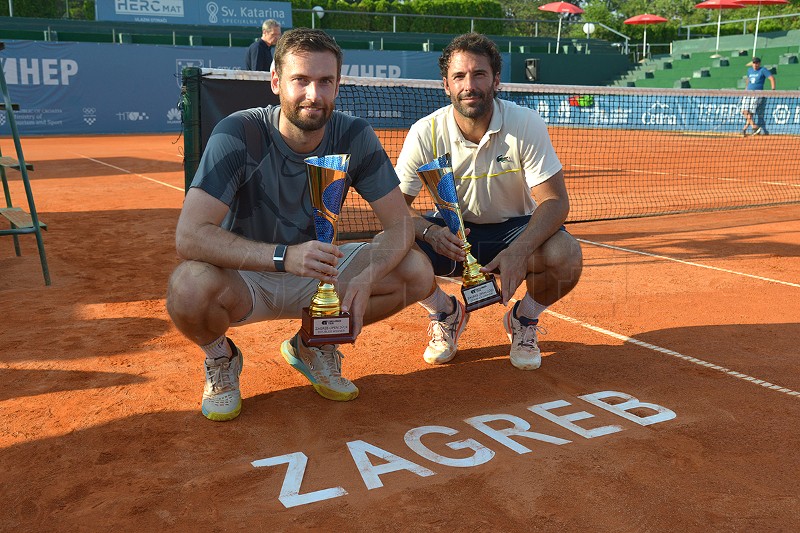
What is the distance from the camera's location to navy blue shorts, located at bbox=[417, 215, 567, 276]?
4.36 m

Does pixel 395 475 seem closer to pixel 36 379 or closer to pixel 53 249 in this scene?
pixel 36 379

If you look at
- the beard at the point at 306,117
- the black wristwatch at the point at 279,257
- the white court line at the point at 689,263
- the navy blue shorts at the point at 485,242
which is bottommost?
the white court line at the point at 689,263

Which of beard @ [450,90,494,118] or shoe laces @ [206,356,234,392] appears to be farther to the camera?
beard @ [450,90,494,118]

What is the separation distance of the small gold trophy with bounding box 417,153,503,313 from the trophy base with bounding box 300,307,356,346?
708 mm

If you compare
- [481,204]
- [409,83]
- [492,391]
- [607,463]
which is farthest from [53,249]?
[607,463]

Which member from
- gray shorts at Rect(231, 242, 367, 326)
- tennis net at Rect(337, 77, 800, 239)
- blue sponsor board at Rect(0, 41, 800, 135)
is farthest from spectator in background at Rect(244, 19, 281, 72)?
blue sponsor board at Rect(0, 41, 800, 135)

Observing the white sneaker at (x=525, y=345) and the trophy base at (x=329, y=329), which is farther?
the white sneaker at (x=525, y=345)

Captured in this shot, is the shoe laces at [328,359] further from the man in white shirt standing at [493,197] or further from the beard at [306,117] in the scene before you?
the beard at [306,117]

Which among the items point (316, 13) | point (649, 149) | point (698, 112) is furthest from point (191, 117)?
point (316, 13)

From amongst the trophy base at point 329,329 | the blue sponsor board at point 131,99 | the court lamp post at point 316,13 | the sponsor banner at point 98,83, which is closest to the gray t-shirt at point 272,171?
the trophy base at point 329,329

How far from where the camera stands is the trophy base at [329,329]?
3.25 meters

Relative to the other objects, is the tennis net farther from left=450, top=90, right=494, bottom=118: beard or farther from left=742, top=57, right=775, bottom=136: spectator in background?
left=450, top=90, right=494, bottom=118: beard

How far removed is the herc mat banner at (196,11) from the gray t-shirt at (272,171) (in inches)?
1063

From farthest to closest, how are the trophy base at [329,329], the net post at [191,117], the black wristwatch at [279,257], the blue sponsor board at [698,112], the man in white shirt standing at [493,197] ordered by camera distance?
the blue sponsor board at [698,112], the net post at [191,117], the man in white shirt standing at [493,197], the trophy base at [329,329], the black wristwatch at [279,257]
